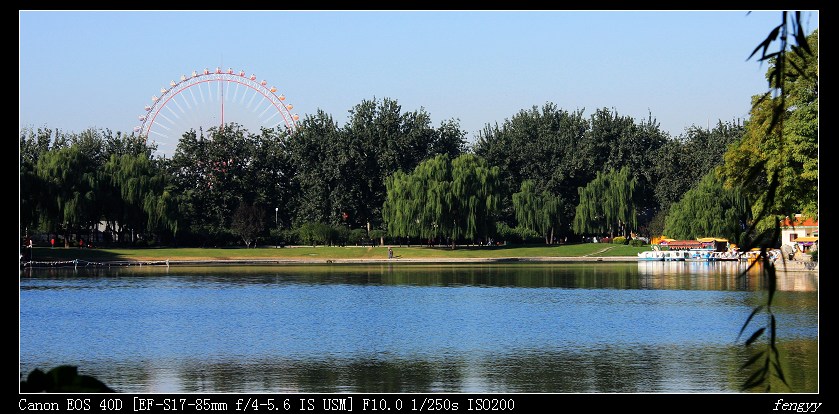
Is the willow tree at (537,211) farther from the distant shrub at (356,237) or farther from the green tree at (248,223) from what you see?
the green tree at (248,223)

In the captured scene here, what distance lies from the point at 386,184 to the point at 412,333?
5675 centimetres

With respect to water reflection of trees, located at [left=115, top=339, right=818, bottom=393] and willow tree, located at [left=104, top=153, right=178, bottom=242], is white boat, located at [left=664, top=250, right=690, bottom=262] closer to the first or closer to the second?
willow tree, located at [left=104, top=153, right=178, bottom=242]

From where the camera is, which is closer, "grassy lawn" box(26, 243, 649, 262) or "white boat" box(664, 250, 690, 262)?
"grassy lawn" box(26, 243, 649, 262)

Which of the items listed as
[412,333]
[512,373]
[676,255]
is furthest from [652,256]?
[512,373]

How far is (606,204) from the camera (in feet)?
293

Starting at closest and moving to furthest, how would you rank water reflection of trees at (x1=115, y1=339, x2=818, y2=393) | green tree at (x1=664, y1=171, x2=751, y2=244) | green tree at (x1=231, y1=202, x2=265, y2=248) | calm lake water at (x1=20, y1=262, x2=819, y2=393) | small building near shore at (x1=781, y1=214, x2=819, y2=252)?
1. water reflection of trees at (x1=115, y1=339, x2=818, y2=393)
2. calm lake water at (x1=20, y1=262, x2=819, y2=393)
3. small building near shore at (x1=781, y1=214, x2=819, y2=252)
4. green tree at (x1=664, y1=171, x2=751, y2=244)
5. green tree at (x1=231, y1=202, x2=265, y2=248)

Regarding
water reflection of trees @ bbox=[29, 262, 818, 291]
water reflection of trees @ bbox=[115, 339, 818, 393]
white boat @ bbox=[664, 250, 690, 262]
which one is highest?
white boat @ bbox=[664, 250, 690, 262]

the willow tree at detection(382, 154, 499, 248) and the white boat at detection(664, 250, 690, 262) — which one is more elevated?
the willow tree at detection(382, 154, 499, 248)

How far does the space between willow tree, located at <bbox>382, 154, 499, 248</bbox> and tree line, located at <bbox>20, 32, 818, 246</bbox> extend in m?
0.10

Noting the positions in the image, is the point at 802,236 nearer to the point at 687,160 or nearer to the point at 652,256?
the point at 652,256

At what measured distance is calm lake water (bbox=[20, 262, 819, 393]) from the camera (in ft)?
69.4

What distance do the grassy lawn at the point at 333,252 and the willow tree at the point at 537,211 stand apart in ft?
13.5

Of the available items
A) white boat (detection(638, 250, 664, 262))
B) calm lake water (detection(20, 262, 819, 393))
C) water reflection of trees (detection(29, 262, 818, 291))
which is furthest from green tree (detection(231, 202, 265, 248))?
calm lake water (detection(20, 262, 819, 393))
